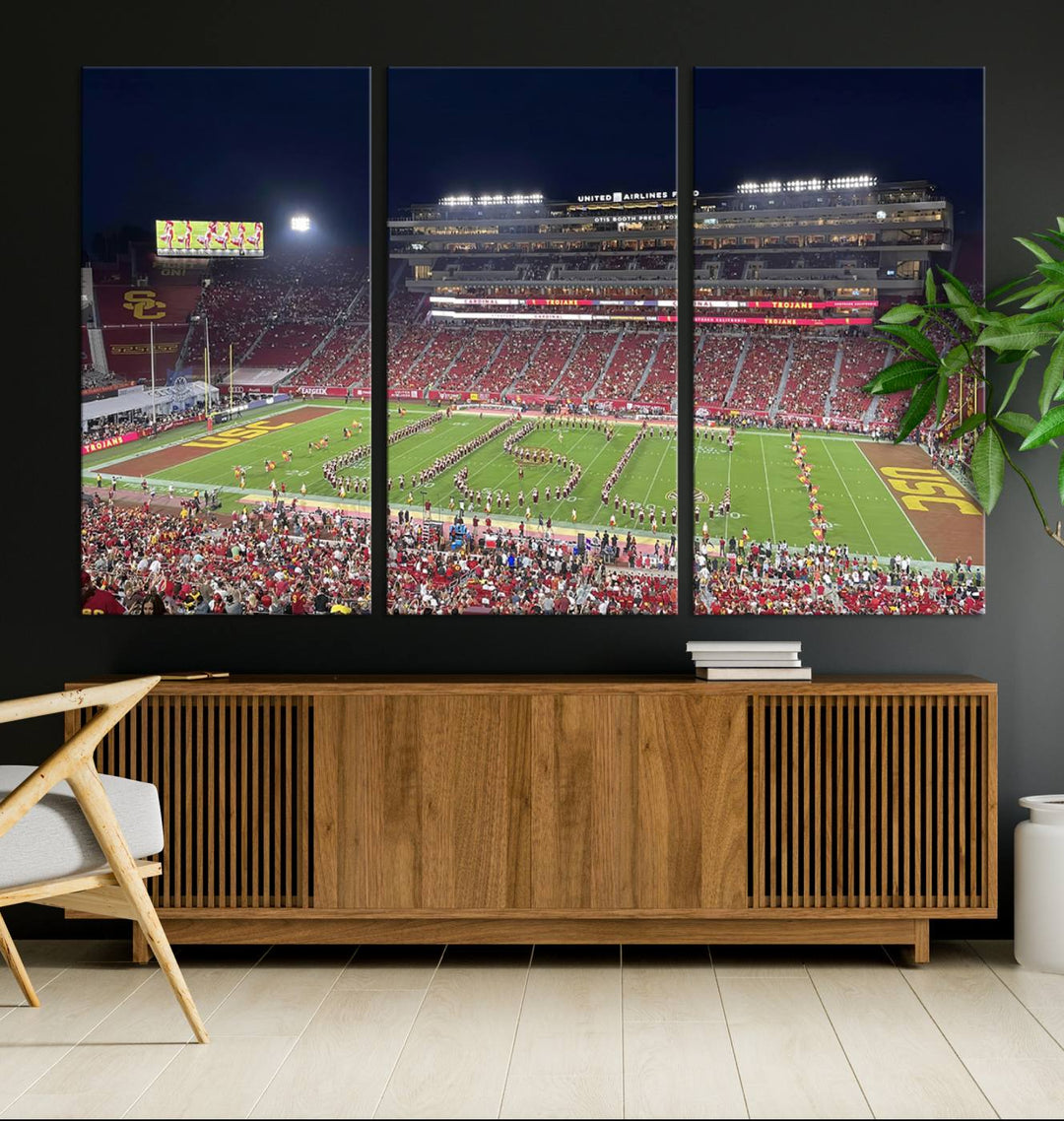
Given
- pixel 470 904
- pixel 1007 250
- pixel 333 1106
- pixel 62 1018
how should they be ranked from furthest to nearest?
pixel 1007 250 < pixel 470 904 < pixel 62 1018 < pixel 333 1106

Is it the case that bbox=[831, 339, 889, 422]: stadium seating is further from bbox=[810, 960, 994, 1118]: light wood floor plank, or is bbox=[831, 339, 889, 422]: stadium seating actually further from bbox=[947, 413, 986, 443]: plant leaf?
bbox=[810, 960, 994, 1118]: light wood floor plank

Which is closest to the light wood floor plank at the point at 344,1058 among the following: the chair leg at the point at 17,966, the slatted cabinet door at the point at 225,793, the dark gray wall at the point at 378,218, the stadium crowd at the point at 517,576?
the slatted cabinet door at the point at 225,793

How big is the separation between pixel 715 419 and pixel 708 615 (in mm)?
608

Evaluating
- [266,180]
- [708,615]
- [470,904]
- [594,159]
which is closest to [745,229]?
[594,159]

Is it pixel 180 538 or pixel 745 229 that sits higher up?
pixel 745 229

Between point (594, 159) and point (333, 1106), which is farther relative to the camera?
point (594, 159)

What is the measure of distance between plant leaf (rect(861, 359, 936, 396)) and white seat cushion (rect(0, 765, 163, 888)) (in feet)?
7.74

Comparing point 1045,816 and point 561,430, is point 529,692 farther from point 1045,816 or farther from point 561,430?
point 1045,816

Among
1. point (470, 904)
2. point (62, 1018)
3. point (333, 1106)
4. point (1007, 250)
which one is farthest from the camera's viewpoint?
point (1007, 250)

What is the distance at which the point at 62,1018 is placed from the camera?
10.2 feet

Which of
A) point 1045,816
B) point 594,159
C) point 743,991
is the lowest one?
point 743,991

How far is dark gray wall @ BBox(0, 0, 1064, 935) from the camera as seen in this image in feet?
12.5

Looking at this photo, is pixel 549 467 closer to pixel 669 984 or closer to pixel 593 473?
pixel 593 473

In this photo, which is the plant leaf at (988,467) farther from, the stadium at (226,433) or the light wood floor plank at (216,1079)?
the light wood floor plank at (216,1079)
